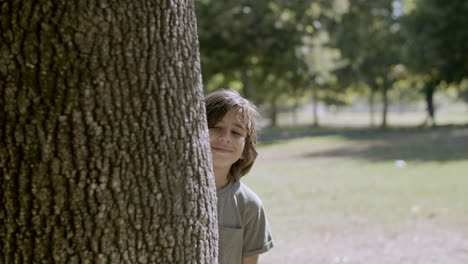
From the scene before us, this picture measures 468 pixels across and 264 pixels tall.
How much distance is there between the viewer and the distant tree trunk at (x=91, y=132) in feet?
5.27

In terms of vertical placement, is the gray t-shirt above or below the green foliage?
below

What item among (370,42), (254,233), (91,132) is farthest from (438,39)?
(91,132)

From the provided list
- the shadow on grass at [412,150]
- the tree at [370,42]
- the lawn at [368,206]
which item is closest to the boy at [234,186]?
the lawn at [368,206]

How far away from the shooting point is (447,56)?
90.2 ft

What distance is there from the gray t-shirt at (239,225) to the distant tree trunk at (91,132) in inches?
31.7

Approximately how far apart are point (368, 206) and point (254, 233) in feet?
20.0

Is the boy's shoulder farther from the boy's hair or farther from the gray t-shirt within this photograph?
the boy's hair

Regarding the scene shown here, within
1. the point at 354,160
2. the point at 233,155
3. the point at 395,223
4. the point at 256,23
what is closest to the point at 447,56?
the point at 256,23

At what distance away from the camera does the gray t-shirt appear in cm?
264

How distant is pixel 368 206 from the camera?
8383 mm

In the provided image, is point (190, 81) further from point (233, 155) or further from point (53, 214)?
point (233, 155)

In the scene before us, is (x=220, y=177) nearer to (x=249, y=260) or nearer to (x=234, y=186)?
(x=234, y=186)

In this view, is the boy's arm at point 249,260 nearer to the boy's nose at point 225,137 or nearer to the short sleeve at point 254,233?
the short sleeve at point 254,233

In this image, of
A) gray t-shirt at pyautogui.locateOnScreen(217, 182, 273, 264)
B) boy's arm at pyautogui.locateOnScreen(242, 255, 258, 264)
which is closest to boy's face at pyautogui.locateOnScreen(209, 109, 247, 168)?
gray t-shirt at pyautogui.locateOnScreen(217, 182, 273, 264)
